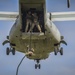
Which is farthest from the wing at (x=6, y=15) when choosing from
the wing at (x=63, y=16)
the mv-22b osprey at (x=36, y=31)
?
the wing at (x=63, y=16)

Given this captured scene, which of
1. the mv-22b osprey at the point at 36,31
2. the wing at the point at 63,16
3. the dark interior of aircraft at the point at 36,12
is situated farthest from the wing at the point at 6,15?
the dark interior of aircraft at the point at 36,12

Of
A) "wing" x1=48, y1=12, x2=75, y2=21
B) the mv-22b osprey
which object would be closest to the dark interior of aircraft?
the mv-22b osprey

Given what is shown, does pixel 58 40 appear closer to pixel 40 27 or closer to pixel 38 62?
pixel 40 27

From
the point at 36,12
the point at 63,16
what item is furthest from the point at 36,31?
the point at 63,16

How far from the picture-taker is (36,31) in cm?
1548

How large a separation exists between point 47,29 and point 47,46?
2.57 meters

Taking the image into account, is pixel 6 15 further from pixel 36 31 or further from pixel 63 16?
pixel 36 31

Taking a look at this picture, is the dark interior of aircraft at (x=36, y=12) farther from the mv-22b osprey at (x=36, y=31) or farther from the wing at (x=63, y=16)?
the wing at (x=63, y=16)

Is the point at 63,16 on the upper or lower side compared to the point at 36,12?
lower

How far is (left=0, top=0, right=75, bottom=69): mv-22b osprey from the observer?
14453mm

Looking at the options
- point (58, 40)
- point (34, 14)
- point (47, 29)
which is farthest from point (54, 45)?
point (34, 14)

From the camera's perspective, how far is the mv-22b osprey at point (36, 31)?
14453 mm

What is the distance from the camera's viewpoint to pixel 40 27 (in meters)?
15.5

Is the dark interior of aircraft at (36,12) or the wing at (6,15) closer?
the dark interior of aircraft at (36,12)
